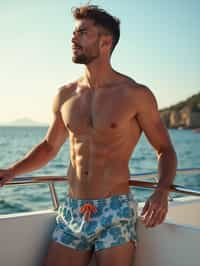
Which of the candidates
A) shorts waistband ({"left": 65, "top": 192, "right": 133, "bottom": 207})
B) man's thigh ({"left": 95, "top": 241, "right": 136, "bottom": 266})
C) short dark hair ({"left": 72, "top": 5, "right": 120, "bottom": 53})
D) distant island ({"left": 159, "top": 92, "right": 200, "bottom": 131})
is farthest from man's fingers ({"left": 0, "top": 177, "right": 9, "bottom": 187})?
distant island ({"left": 159, "top": 92, "right": 200, "bottom": 131})

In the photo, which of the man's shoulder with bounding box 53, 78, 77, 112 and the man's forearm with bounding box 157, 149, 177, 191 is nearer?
the man's forearm with bounding box 157, 149, 177, 191

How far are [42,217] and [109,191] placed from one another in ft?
1.40

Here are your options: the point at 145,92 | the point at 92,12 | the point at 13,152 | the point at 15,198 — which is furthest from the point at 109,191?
the point at 13,152

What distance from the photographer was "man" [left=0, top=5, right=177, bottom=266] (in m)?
2.46

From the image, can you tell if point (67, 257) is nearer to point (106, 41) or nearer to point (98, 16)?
point (106, 41)

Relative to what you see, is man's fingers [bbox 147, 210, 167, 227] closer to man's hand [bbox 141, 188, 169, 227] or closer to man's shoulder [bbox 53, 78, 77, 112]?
man's hand [bbox 141, 188, 169, 227]

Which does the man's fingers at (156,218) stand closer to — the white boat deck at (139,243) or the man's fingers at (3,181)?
the white boat deck at (139,243)

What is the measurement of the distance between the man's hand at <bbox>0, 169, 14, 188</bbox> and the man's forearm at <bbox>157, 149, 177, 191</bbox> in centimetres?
73

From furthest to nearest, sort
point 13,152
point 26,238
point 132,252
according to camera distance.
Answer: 1. point 13,152
2. point 26,238
3. point 132,252

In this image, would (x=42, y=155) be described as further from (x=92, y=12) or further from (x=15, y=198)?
(x=15, y=198)

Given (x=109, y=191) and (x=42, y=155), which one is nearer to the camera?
(x=109, y=191)

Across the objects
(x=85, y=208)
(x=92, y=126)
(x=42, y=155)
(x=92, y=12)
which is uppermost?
(x=92, y=12)

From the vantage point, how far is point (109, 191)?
8.18 feet

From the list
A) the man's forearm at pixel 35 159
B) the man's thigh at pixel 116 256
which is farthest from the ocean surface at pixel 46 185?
the man's thigh at pixel 116 256
